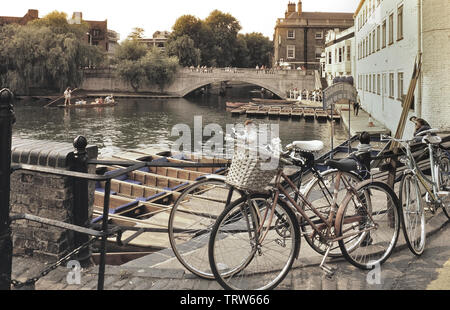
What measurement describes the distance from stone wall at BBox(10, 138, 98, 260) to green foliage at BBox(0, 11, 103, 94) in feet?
171

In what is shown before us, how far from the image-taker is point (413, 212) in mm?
3955

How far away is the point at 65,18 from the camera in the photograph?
2422 inches

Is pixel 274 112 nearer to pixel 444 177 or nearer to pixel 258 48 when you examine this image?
pixel 444 177

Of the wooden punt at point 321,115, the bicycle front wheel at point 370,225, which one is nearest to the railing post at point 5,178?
the bicycle front wheel at point 370,225

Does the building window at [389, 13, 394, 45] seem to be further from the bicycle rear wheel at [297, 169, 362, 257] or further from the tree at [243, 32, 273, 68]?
the tree at [243, 32, 273, 68]

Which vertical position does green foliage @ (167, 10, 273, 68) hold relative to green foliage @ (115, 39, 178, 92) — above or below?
above

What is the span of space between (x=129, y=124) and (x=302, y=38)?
1573 inches

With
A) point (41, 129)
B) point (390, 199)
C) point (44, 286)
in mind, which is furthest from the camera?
point (41, 129)

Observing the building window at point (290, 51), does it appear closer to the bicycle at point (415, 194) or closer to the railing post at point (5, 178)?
the bicycle at point (415, 194)

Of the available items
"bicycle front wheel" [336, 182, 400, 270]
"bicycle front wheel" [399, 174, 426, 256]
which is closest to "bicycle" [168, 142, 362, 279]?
"bicycle front wheel" [336, 182, 400, 270]

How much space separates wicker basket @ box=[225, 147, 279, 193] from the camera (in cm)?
296
